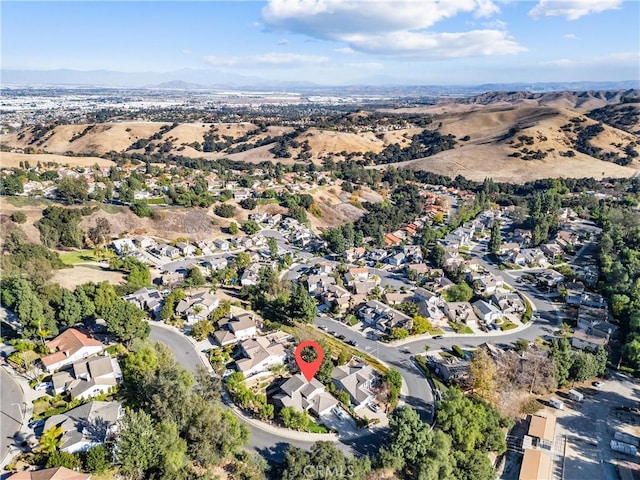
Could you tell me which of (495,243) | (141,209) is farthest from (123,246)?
(495,243)

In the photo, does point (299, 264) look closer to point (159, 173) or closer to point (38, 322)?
point (38, 322)

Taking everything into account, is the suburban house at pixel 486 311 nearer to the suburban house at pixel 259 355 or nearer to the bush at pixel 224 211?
the suburban house at pixel 259 355

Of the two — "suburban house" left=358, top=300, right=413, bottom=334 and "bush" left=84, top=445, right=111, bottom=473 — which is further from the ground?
"bush" left=84, top=445, right=111, bottom=473

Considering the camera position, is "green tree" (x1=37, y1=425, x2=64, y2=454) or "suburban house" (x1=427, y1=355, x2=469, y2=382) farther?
"suburban house" (x1=427, y1=355, x2=469, y2=382)

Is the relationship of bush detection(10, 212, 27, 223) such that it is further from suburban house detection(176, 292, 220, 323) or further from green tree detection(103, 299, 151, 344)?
green tree detection(103, 299, 151, 344)

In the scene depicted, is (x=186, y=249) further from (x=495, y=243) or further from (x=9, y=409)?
(x=495, y=243)

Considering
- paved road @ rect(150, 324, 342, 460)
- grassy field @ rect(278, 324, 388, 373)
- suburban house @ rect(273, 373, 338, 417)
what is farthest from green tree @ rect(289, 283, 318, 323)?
paved road @ rect(150, 324, 342, 460)

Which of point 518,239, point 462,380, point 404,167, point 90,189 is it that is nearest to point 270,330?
point 462,380
